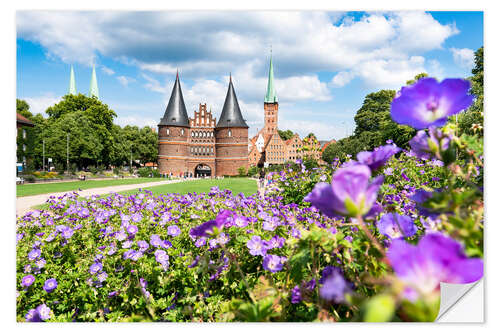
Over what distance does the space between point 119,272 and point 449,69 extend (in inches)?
129

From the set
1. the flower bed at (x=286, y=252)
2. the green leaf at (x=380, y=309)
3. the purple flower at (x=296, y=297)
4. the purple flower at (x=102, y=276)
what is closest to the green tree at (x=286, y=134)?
the flower bed at (x=286, y=252)

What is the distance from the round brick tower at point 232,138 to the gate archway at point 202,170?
4776 mm

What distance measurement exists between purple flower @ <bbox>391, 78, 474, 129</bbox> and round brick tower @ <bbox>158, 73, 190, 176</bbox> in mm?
49705

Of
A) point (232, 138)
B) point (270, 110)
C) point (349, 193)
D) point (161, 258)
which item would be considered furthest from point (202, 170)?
point (349, 193)

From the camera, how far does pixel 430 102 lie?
79cm

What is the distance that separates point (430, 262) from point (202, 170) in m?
58.6

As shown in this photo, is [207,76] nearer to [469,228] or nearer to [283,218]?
[283,218]

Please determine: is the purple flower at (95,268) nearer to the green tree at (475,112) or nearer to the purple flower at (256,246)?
the purple flower at (256,246)

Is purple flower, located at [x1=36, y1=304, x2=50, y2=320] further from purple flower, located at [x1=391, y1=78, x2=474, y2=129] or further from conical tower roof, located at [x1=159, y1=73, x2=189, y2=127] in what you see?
conical tower roof, located at [x1=159, y1=73, x2=189, y2=127]

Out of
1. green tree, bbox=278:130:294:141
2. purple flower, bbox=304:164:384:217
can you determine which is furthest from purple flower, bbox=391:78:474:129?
green tree, bbox=278:130:294:141

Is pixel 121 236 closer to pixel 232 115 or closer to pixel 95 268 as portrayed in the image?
pixel 95 268

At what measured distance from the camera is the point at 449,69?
9.70 feet

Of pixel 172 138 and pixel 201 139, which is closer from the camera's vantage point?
pixel 172 138

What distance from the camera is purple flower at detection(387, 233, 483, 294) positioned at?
19.2 inches
